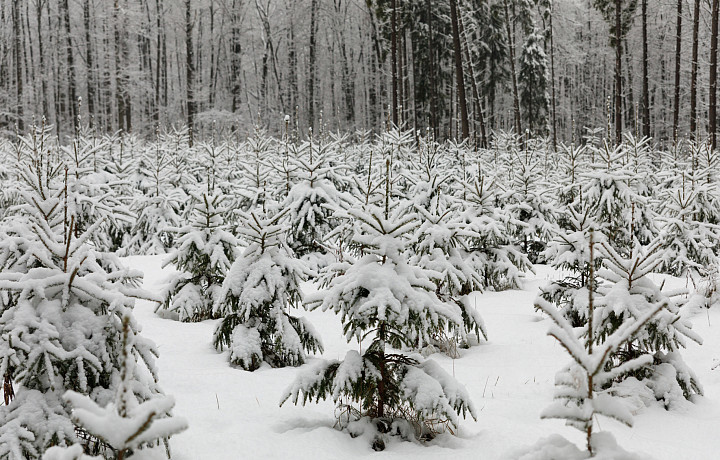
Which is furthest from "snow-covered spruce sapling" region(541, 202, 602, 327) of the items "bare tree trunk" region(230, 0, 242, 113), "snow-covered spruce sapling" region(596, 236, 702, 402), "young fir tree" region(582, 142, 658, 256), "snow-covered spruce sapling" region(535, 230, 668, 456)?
"bare tree trunk" region(230, 0, 242, 113)

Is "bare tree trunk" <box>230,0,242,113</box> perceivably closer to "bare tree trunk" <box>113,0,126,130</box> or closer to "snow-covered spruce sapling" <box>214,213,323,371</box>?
"bare tree trunk" <box>113,0,126,130</box>

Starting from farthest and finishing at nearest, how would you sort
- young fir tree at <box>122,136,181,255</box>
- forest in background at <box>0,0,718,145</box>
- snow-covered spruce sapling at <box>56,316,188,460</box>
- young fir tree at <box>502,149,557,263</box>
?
1. forest in background at <box>0,0,718,145</box>
2. young fir tree at <box>122,136,181,255</box>
3. young fir tree at <box>502,149,557,263</box>
4. snow-covered spruce sapling at <box>56,316,188,460</box>

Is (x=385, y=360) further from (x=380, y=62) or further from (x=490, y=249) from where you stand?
(x=380, y=62)

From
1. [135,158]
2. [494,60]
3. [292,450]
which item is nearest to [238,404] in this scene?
[292,450]

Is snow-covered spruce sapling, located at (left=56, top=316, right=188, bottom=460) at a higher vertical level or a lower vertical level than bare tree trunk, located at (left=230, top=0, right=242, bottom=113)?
lower

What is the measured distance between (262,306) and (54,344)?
88.5 inches

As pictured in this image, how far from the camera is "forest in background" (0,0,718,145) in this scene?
2294 cm

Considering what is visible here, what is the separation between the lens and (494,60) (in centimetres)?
3189

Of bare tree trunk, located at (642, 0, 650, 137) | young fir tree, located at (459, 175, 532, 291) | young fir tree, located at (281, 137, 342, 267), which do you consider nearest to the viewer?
young fir tree, located at (459, 175, 532, 291)

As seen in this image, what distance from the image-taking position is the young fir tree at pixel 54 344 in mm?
2326

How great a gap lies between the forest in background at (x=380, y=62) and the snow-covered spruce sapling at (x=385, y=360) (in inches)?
520

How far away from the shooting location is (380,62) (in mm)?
32688

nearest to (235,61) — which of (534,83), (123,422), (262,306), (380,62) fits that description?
(380,62)

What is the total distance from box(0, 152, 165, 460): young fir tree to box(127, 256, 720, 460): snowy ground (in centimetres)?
80
